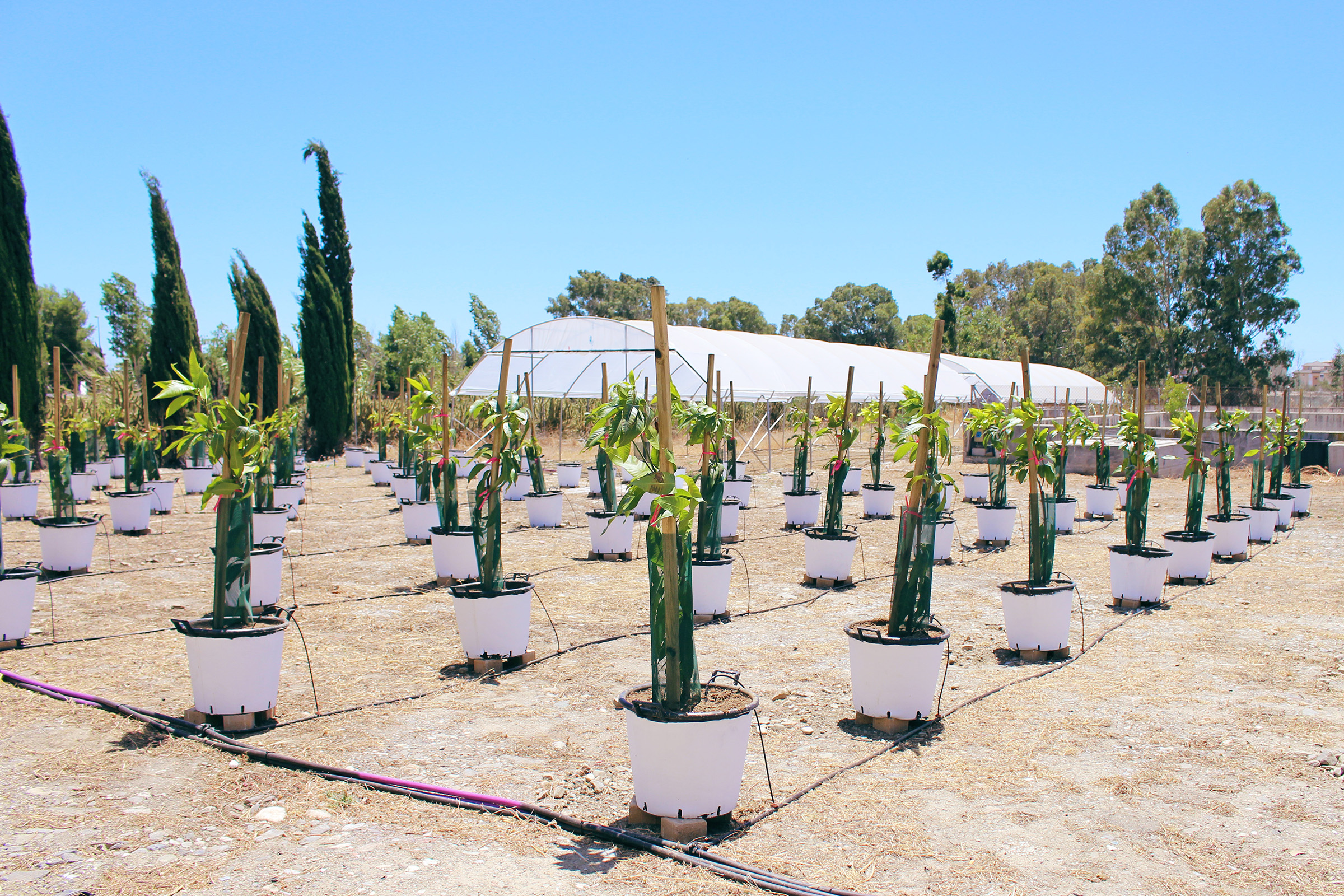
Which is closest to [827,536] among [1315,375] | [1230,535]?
[1230,535]

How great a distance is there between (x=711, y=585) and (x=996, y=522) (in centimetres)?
523

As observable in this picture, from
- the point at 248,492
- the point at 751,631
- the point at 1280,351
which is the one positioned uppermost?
the point at 1280,351

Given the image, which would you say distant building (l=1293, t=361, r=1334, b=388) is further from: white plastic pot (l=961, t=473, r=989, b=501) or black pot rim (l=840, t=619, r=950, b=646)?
black pot rim (l=840, t=619, r=950, b=646)

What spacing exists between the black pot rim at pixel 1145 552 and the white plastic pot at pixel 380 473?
512 inches

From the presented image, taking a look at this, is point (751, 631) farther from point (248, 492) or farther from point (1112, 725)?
point (248, 492)

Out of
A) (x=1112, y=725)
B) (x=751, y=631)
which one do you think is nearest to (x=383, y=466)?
(x=751, y=631)

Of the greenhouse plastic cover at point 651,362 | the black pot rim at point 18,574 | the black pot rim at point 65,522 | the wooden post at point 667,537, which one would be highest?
the greenhouse plastic cover at point 651,362

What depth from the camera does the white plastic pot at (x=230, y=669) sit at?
4.32 meters

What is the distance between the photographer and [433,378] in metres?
31.9

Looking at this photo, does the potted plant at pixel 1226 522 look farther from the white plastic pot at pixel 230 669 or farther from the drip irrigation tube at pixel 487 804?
the white plastic pot at pixel 230 669

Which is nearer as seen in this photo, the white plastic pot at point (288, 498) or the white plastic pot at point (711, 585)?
the white plastic pot at point (711, 585)

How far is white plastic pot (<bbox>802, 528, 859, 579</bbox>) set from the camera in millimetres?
8172

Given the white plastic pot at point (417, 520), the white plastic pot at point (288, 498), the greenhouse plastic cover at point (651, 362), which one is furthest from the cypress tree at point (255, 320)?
the white plastic pot at point (417, 520)

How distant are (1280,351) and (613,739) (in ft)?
140
